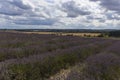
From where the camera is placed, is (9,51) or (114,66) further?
(9,51)

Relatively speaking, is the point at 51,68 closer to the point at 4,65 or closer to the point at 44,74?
the point at 44,74

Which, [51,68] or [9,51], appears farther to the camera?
[9,51]

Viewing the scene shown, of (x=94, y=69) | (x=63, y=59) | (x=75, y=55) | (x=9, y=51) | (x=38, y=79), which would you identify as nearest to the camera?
(x=94, y=69)

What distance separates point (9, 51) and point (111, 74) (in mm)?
5717

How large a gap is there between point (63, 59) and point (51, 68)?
1.80 m

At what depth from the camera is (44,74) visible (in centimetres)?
838

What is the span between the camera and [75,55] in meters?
12.4

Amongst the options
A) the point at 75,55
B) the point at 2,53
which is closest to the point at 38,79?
the point at 2,53

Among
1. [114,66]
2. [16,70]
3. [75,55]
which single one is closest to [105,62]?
[114,66]

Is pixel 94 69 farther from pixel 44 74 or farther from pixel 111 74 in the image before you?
pixel 44 74

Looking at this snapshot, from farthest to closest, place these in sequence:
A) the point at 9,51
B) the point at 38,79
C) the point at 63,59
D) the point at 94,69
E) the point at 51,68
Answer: the point at 9,51, the point at 63,59, the point at 51,68, the point at 38,79, the point at 94,69

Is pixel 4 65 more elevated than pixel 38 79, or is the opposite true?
pixel 4 65

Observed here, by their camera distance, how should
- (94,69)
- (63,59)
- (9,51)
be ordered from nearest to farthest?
1. (94,69)
2. (63,59)
3. (9,51)

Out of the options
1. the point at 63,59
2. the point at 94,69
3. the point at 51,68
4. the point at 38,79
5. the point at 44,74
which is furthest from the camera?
the point at 63,59
